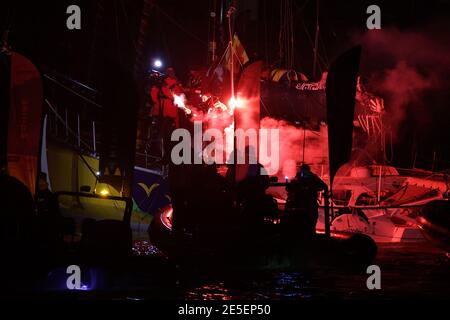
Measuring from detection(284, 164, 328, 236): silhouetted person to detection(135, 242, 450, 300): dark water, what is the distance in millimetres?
980

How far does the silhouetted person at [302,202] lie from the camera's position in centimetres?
1005

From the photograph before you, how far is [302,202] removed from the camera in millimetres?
10141

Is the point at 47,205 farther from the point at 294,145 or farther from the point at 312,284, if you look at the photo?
the point at 294,145

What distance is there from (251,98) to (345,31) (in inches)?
Answer: 604

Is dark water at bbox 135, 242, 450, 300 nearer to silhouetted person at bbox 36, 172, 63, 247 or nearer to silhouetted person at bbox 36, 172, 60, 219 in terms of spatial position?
silhouetted person at bbox 36, 172, 63, 247

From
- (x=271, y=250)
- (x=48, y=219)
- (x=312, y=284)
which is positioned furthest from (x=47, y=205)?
(x=312, y=284)

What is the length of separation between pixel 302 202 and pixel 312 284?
1.52 meters

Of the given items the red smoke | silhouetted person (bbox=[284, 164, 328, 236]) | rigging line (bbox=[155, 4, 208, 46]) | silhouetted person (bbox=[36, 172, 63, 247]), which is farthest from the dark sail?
rigging line (bbox=[155, 4, 208, 46])

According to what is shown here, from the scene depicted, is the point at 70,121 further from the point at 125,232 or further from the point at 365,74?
the point at 365,74

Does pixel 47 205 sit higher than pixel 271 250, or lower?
higher

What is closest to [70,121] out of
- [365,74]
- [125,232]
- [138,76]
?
[138,76]

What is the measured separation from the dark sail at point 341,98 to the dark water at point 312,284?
2.29 metres

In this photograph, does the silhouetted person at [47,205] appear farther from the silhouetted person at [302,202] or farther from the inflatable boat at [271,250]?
the silhouetted person at [302,202]
